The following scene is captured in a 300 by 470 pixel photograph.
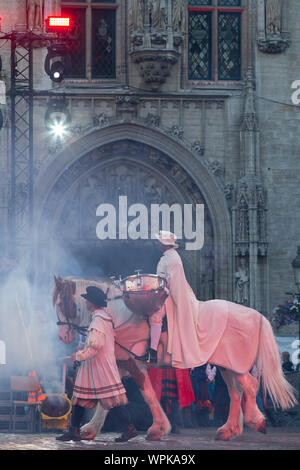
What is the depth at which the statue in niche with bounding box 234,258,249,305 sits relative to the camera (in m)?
25.7

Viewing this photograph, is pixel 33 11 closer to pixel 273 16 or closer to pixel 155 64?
pixel 155 64

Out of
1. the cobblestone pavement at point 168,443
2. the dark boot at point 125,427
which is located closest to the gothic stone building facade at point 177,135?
the cobblestone pavement at point 168,443

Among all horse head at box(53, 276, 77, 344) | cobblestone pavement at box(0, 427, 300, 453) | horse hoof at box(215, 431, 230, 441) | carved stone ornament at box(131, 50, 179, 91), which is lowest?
cobblestone pavement at box(0, 427, 300, 453)

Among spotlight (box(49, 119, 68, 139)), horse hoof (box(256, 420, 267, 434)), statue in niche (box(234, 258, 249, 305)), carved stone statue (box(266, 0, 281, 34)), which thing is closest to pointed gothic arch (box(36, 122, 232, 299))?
statue in niche (box(234, 258, 249, 305))

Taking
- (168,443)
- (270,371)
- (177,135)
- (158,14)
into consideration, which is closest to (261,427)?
(270,371)

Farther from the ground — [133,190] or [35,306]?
[133,190]

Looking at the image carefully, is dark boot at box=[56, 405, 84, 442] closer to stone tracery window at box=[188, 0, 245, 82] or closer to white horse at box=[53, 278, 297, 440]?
white horse at box=[53, 278, 297, 440]

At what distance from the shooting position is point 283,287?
26312 mm

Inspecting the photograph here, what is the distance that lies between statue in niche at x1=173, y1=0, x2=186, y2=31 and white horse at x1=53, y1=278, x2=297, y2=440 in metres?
12.3

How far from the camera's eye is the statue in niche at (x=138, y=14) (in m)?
26.0

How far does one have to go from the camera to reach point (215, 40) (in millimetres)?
26906

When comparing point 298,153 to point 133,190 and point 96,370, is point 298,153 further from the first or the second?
point 96,370
